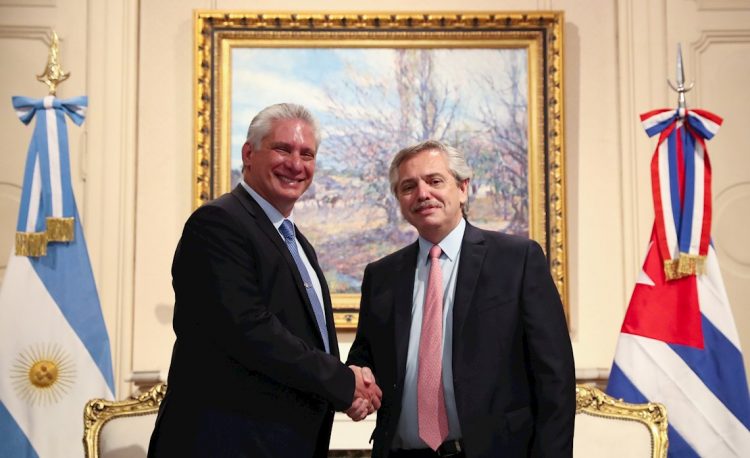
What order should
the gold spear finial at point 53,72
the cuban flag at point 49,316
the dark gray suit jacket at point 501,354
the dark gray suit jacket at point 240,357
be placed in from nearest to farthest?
the dark gray suit jacket at point 240,357
the dark gray suit jacket at point 501,354
the cuban flag at point 49,316
the gold spear finial at point 53,72

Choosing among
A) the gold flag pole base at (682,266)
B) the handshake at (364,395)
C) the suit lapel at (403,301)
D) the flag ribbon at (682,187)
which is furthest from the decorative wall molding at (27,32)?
the gold flag pole base at (682,266)

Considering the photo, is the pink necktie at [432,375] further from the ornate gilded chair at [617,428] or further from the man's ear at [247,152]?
the ornate gilded chair at [617,428]

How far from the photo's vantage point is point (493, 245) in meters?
2.58

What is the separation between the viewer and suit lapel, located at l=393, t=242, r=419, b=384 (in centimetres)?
251

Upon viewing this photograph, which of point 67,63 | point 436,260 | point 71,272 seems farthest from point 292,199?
point 67,63

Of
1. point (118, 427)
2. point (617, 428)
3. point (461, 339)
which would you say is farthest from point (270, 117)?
point (617, 428)

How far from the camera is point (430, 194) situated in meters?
2.63

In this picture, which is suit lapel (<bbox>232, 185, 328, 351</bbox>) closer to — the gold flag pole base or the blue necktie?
the blue necktie

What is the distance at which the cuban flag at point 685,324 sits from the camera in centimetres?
354

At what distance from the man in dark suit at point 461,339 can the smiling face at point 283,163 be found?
374mm

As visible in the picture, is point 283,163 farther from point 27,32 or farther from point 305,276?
point 27,32

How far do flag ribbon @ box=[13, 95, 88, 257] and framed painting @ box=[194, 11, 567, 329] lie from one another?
2.20 feet

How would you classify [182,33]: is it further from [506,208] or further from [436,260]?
[436,260]

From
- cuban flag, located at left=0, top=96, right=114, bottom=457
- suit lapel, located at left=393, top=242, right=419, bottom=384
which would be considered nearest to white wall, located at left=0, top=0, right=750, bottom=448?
cuban flag, located at left=0, top=96, right=114, bottom=457
